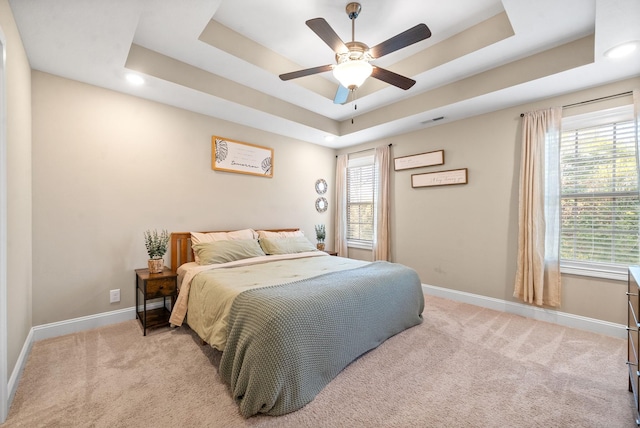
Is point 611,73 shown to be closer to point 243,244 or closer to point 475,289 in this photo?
point 475,289

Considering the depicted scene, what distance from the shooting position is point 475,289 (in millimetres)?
3473

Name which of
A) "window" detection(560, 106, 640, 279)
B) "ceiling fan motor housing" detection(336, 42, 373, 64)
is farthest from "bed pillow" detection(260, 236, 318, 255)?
"window" detection(560, 106, 640, 279)

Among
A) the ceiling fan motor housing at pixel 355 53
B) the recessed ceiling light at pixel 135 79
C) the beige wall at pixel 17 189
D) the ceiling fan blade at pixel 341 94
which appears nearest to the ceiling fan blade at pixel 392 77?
the ceiling fan motor housing at pixel 355 53

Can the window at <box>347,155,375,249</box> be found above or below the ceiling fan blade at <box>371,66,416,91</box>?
below

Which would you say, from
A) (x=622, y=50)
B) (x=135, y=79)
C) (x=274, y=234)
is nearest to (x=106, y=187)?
(x=135, y=79)

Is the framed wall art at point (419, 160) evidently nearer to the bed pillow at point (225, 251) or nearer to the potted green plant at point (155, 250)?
the bed pillow at point (225, 251)

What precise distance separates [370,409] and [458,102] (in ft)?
10.3

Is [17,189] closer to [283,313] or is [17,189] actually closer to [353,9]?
[283,313]

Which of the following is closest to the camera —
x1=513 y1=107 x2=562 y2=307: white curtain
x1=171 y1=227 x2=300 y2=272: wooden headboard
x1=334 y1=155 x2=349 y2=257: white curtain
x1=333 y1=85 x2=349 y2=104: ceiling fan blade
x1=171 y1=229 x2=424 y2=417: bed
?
x1=171 y1=229 x2=424 y2=417: bed

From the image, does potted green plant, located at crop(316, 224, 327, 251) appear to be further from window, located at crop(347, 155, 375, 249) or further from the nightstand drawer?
the nightstand drawer

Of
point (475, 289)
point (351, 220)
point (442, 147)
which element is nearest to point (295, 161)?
point (351, 220)

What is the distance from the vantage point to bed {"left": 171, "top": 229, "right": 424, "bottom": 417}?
5.16ft

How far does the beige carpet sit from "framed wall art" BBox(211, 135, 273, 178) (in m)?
2.12

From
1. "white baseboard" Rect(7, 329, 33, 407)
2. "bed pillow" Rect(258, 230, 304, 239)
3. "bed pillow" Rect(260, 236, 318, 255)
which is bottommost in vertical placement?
"white baseboard" Rect(7, 329, 33, 407)
